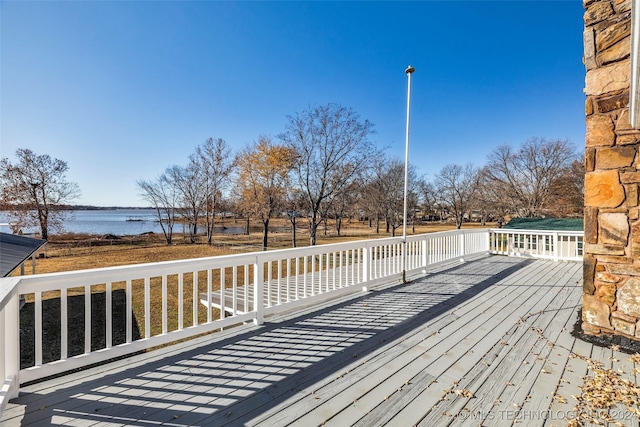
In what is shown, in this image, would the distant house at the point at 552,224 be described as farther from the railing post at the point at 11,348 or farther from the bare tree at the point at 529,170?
the bare tree at the point at 529,170

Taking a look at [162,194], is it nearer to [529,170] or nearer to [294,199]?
[294,199]

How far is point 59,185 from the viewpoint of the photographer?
20.7 metres

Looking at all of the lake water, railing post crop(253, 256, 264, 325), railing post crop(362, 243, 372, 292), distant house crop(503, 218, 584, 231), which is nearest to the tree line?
the lake water

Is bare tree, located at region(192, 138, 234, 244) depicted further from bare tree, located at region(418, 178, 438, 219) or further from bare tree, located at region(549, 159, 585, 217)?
bare tree, located at region(549, 159, 585, 217)

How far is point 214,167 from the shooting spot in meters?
24.3

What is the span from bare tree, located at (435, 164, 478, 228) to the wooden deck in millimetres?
27897

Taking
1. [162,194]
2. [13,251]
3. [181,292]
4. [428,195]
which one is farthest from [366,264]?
[162,194]

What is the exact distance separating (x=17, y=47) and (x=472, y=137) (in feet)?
74.7

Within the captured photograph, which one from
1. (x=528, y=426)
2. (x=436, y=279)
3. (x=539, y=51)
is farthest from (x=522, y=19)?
(x=528, y=426)

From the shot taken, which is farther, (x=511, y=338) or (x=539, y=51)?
(x=539, y=51)

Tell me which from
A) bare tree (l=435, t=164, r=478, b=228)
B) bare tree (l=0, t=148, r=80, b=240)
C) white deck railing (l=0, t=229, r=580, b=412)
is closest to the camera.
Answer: white deck railing (l=0, t=229, r=580, b=412)

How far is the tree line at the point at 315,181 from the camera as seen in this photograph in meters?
14.4

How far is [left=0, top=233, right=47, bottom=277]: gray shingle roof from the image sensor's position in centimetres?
524

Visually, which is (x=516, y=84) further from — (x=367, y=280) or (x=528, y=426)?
(x=528, y=426)
